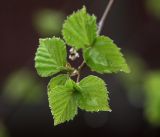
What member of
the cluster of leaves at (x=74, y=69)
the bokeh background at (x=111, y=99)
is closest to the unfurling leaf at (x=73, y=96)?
the cluster of leaves at (x=74, y=69)

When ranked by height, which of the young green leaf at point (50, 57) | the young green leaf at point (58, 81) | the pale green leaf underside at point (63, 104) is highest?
the young green leaf at point (50, 57)

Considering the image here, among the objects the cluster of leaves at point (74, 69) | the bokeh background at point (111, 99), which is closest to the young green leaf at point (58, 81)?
the cluster of leaves at point (74, 69)

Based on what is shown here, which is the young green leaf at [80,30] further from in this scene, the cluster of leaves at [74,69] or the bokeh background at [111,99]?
the bokeh background at [111,99]

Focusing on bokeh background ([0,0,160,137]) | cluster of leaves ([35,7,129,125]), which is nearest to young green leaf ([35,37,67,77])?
cluster of leaves ([35,7,129,125])

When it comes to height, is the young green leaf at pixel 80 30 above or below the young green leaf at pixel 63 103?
above

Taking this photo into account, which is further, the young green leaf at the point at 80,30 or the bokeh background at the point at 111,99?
the bokeh background at the point at 111,99

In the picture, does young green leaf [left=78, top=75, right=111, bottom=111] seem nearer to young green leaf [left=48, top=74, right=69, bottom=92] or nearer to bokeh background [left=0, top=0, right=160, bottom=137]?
young green leaf [left=48, top=74, right=69, bottom=92]

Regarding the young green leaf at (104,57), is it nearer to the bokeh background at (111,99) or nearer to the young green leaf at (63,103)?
the young green leaf at (63,103)

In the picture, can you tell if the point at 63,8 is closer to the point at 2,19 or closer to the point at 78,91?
the point at 2,19

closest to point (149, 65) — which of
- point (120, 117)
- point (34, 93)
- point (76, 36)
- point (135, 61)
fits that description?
point (135, 61)
